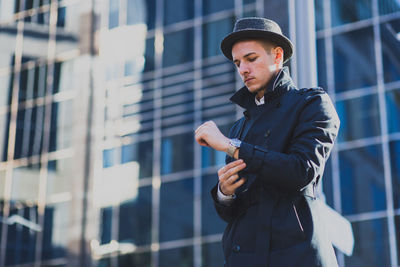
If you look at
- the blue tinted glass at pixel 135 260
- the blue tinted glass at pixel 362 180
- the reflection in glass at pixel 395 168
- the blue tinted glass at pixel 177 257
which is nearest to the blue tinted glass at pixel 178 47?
the blue tinted glass at pixel 177 257

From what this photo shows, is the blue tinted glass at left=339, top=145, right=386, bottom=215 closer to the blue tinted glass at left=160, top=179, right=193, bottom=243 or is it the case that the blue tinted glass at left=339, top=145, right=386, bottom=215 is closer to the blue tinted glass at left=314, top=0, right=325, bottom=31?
the blue tinted glass at left=314, top=0, right=325, bottom=31

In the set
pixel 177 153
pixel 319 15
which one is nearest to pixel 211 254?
pixel 177 153

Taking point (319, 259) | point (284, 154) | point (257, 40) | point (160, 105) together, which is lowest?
point (319, 259)

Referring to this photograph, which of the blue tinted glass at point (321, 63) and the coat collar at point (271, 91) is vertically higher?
the blue tinted glass at point (321, 63)

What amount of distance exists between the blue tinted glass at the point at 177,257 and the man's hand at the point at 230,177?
18716 mm

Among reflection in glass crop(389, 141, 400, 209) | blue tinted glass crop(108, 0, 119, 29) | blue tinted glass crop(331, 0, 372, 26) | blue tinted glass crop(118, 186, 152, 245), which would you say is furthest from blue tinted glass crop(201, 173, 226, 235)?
blue tinted glass crop(108, 0, 119, 29)

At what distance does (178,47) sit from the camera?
23578mm

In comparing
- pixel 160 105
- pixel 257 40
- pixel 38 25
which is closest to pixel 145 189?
pixel 160 105

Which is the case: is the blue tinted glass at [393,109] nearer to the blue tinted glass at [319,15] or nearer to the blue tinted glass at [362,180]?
the blue tinted glass at [362,180]

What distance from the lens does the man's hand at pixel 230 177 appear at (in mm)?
3039

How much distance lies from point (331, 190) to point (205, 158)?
13.5 ft

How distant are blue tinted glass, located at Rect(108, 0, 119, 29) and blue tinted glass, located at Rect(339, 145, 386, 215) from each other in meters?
9.00

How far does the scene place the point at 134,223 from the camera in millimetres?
22594

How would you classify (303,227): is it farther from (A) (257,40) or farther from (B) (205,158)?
(B) (205,158)
